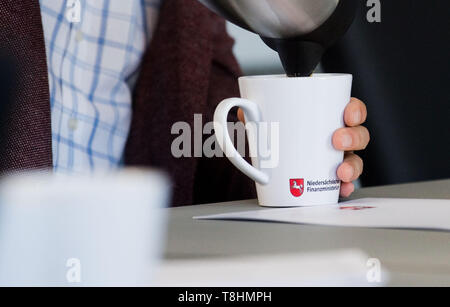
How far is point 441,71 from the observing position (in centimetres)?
98

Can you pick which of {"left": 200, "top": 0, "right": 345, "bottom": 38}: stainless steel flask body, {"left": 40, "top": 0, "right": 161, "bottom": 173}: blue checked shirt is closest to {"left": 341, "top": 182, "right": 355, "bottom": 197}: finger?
{"left": 200, "top": 0, "right": 345, "bottom": 38}: stainless steel flask body

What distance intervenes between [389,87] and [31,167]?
512 mm

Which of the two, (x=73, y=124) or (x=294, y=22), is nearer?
(x=294, y=22)

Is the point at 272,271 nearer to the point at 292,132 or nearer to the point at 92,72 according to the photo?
the point at 292,132

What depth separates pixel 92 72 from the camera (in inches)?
32.9

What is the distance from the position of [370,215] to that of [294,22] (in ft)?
0.42

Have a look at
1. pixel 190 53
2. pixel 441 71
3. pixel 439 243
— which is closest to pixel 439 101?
pixel 441 71

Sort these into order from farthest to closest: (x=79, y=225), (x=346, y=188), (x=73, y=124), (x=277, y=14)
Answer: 1. (x=73, y=124)
2. (x=346, y=188)
3. (x=277, y=14)
4. (x=79, y=225)

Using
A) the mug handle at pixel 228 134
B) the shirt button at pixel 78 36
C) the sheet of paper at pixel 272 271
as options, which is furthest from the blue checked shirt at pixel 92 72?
the sheet of paper at pixel 272 271

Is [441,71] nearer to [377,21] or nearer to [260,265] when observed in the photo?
[377,21]

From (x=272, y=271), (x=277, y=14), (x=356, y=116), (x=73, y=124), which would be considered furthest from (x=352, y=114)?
(x=73, y=124)

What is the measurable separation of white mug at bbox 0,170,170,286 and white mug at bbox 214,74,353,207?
0.29 meters

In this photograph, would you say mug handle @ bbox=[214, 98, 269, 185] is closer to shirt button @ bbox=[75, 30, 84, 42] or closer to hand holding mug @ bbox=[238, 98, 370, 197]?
hand holding mug @ bbox=[238, 98, 370, 197]
